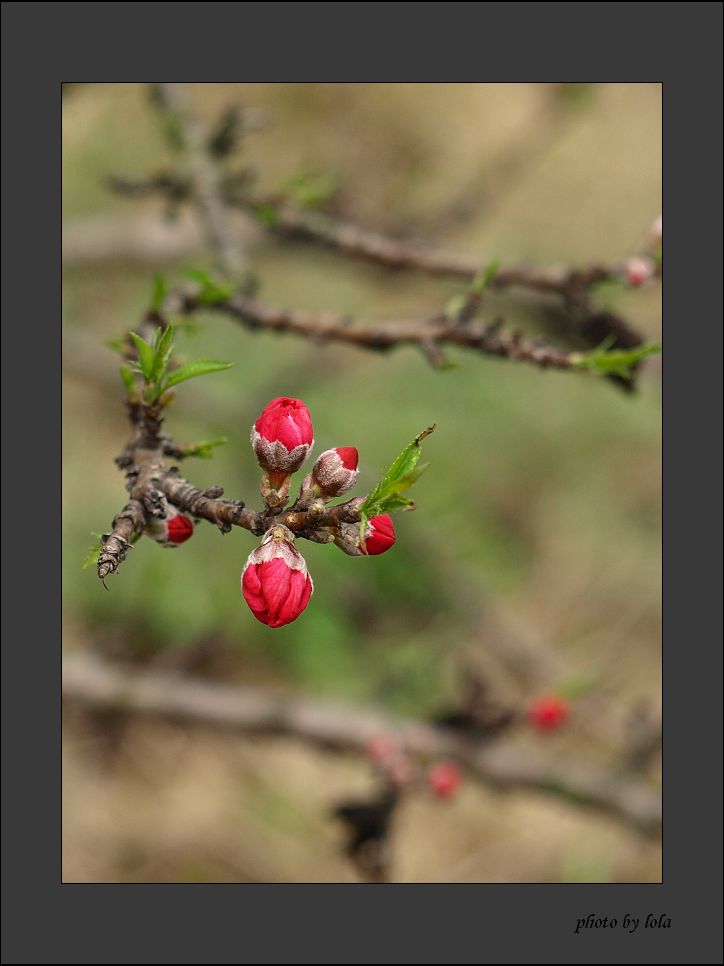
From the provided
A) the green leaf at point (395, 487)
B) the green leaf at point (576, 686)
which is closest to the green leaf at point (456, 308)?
the green leaf at point (395, 487)

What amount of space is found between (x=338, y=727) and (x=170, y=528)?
201cm

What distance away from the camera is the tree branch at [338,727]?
119 inches

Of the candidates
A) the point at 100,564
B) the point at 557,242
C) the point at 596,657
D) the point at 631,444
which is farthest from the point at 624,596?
the point at 100,564

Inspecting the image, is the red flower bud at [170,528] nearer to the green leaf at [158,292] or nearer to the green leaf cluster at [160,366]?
the green leaf cluster at [160,366]

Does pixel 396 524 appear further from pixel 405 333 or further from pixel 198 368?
pixel 198 368

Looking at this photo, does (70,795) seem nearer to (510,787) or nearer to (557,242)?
(510,787)

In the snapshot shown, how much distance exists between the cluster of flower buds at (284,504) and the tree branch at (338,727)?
199 cm

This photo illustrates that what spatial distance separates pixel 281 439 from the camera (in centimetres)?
126

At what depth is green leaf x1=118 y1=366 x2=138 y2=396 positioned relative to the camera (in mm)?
1532

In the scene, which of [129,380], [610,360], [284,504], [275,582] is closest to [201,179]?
[129,380]

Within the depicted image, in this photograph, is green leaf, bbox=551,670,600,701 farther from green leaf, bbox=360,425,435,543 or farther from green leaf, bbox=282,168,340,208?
green leaf, bbox=360,425,435,543

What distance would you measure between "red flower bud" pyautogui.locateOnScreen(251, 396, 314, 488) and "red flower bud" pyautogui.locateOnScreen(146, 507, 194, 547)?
0.64 ft

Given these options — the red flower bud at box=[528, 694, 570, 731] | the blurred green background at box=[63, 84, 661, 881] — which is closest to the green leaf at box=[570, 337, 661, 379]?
the red flower bud at box=[528, 694, 570, 731]

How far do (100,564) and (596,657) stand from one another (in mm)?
4763
